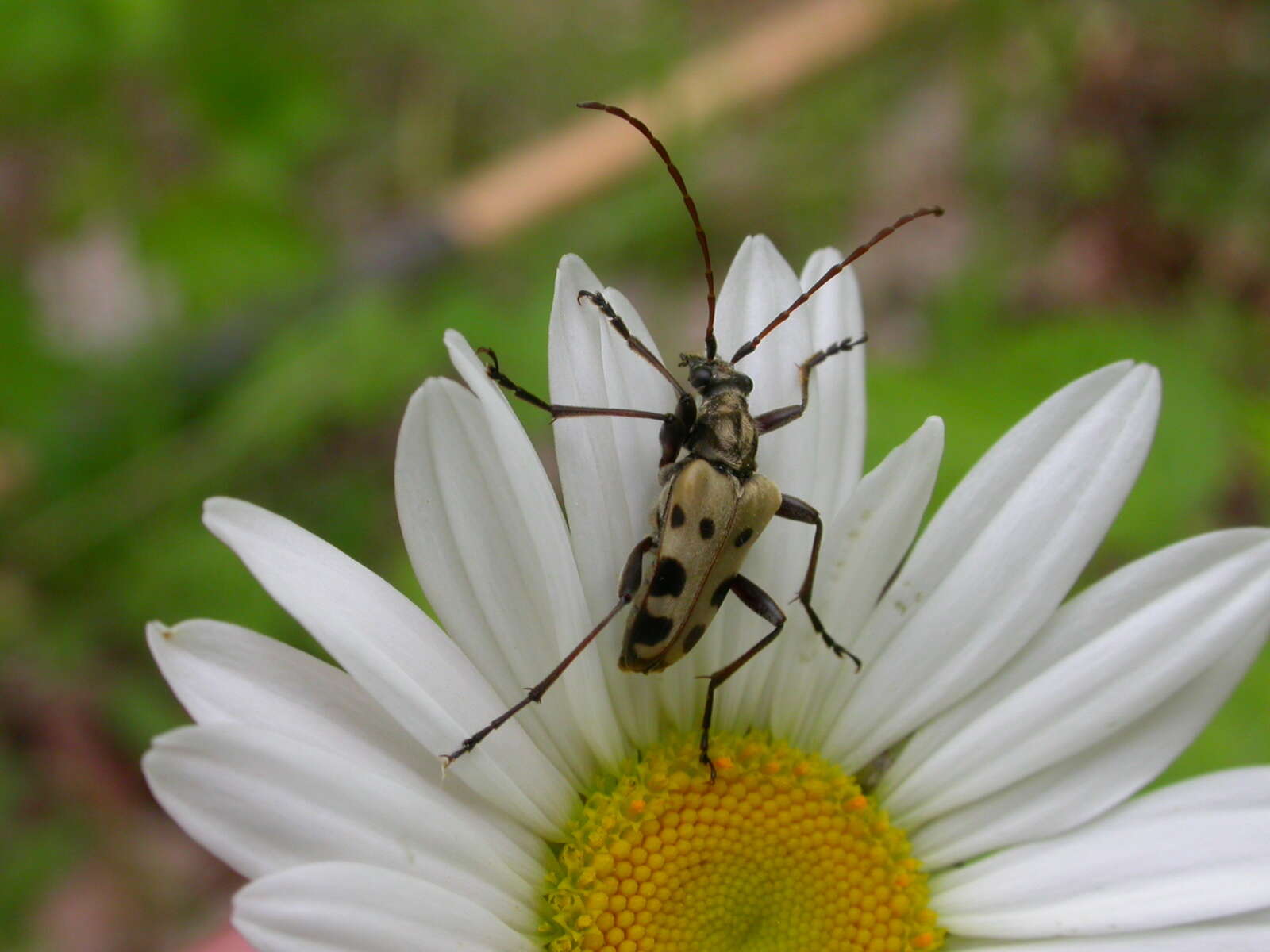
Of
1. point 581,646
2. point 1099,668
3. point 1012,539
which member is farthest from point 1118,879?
point 581,646

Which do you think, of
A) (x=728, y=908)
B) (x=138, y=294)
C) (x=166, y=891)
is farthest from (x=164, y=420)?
(x=728, y=908)

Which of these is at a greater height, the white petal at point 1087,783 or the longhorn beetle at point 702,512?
the longhorn beetle at point 702,512

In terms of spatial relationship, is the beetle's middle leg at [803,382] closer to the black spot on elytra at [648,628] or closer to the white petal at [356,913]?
the black spot on elytra at [648,628]

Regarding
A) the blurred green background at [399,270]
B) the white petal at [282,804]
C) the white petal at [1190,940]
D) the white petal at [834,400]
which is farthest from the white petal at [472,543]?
the blurred green background at [399,270]

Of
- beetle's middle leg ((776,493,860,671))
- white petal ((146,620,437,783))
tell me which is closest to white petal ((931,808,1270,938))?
beetle's middle leg ((776,493,860,671))

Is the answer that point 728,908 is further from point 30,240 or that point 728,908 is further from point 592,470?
point 30,240

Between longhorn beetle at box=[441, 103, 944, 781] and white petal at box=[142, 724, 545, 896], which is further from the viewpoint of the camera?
longhorn beetle at box=[441, 103, 944, 781]

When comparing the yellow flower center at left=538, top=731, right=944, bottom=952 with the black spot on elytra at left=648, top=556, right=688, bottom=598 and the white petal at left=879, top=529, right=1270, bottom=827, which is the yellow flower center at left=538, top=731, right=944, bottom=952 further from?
the black spot on elytra at left=648, top=556, right=688, bottom=598
